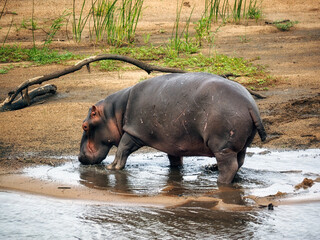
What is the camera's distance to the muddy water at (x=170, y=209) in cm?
432

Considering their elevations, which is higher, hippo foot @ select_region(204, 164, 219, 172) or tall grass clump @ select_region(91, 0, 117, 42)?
tall grass clump @ select_region(91, 0, 117, 42)

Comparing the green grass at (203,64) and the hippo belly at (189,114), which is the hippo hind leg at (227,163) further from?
the green grass at (203,64)

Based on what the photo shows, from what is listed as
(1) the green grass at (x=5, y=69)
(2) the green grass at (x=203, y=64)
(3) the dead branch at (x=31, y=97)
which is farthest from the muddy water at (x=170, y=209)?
(1) the green grass at (x=5, y=69)

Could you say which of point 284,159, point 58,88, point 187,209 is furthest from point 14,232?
point 58,88

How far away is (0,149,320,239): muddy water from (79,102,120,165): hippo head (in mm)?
156

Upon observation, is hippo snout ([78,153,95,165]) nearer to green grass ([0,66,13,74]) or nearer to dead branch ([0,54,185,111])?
dead branch ([0,54,185,111])

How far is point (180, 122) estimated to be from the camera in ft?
18.3

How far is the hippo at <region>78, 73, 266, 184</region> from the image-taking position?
5.23 meters

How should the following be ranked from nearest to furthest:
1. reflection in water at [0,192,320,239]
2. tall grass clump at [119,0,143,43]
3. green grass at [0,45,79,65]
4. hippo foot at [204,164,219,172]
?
reflection in water at [0,192,320,239] < hippo foot at [204,164,219,172] < tall grass clump at [119,0,143,43] < green grass at [0,45,79,65]

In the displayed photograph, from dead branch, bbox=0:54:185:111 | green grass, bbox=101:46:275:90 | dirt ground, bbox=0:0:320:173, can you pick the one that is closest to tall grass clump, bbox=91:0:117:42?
green grass, bbox=101:46:275:90

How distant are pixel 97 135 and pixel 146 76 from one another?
3.45 m

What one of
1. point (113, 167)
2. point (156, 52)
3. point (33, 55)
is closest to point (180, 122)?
point (113, 167)

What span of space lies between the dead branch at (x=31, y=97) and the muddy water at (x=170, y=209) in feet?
8.35

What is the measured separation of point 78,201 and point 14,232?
72cm
